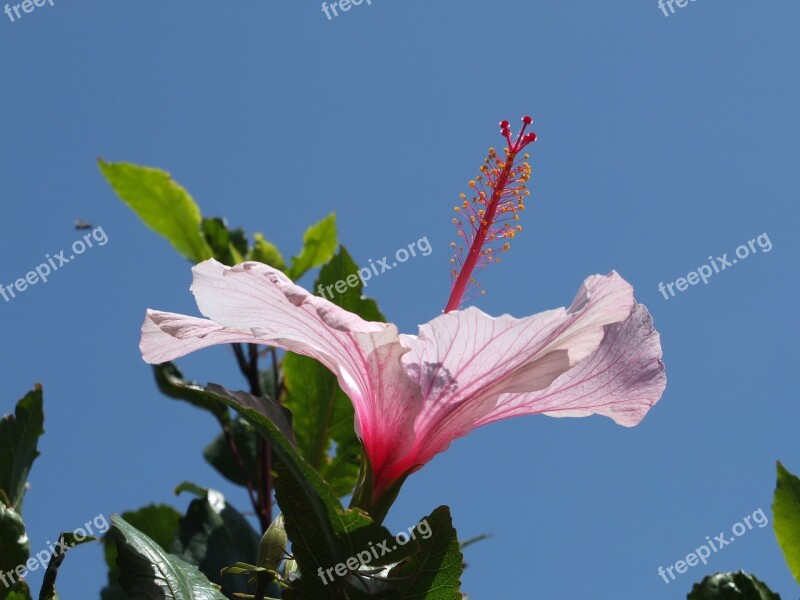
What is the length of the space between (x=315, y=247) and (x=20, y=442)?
1.55 metres

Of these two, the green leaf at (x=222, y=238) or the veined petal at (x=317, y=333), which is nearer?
the veined petal at (x=317, y=333)

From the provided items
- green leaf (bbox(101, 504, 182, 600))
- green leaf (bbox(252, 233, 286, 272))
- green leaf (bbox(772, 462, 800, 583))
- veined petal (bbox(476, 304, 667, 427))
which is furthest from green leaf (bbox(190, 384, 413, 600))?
green leaf (bbox(252, 233, 286, 272))

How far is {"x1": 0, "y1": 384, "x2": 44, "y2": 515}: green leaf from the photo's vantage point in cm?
157

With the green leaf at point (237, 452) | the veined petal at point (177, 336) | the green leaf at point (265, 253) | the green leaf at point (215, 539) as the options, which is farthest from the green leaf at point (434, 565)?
the green leaf at point (265, 253)

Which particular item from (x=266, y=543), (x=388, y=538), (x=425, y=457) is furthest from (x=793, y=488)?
(x=266, y=543)

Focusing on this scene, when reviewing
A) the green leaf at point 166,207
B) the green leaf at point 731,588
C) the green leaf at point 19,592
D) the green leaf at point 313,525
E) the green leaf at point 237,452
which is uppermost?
Answer: the green leaf at point 166,207

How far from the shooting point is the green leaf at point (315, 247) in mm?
3023

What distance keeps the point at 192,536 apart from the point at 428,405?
77 cm

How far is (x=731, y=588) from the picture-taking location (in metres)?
1.49

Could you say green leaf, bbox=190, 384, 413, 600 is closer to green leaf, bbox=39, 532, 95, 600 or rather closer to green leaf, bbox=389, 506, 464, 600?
green leaf, bbox=389, 506, 464, 600

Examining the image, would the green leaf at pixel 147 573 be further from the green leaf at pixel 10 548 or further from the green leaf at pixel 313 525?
the green leaf at pixel 10 548

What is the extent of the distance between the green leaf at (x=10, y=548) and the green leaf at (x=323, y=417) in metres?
0.84

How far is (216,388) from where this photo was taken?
1.10 meters

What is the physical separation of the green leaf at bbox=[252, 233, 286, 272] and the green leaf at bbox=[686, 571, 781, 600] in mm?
1756
